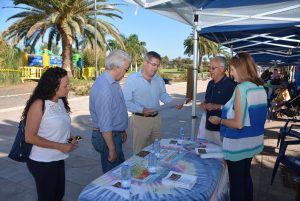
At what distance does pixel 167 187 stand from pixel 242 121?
2.84 feet

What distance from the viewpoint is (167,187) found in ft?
6.41

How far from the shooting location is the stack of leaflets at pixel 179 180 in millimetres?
1979

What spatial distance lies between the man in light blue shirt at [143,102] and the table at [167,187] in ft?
2.56

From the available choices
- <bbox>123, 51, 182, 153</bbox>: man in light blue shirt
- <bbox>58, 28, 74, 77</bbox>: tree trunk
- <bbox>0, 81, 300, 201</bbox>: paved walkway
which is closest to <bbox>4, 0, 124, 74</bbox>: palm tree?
<bbox>58, 28, 74, 77</bbox>: tree trunk

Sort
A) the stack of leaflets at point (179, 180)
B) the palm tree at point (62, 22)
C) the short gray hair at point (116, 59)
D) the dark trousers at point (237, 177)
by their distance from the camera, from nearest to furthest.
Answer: the stack of leaflets at point (179, 180) → the short gray hair at point (116, 59) → the dark trousers at point (237, 177) → the palm tree at point (62, 22)

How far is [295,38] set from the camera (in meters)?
5.48

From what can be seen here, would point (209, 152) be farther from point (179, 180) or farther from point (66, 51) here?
point (66, 51)

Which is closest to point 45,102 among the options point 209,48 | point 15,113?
point 15,113

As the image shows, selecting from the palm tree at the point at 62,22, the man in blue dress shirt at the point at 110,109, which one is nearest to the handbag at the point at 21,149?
the man in blue dress shirt at the point at 110,109

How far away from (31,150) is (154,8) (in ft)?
7.54

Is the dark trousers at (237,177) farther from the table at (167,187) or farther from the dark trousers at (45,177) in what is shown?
the dark trousers at (45,177)

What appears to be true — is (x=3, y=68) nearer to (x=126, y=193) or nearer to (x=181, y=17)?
(x=181, y=17)

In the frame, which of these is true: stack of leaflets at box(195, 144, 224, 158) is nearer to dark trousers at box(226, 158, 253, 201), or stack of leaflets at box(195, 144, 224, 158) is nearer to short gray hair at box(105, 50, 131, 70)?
dark trousers at box(226, 158, 253, 201)

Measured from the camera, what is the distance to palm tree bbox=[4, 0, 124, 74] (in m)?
16.0
